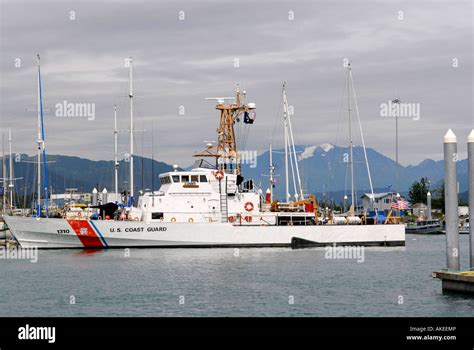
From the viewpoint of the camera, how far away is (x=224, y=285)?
34.9m

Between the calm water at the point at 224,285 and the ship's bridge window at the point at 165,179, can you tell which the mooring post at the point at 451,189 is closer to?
the calm water at the point at 224,285

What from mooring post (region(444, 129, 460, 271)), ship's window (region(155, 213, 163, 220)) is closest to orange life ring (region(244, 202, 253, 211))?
ship's window (region(155, 213, 163, 220))

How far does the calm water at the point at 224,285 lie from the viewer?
92.9ft
